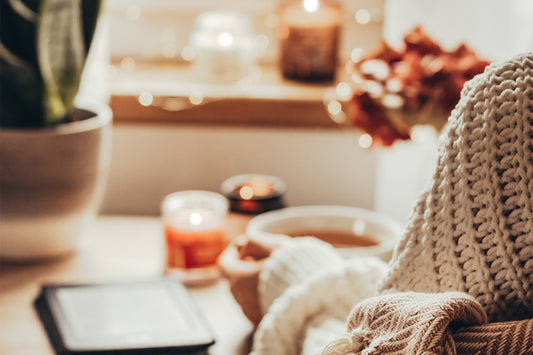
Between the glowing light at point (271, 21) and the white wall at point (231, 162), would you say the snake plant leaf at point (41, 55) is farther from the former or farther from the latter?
the glowing light at point (271, 21)

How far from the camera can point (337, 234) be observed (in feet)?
2.64

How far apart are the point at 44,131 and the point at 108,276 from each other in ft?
0.57

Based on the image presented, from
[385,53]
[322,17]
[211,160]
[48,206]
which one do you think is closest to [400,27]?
[322,17]

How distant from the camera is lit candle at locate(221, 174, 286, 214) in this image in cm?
89

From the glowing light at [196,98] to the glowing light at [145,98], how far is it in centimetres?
5

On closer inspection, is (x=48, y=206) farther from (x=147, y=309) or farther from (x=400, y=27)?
(x=400, y=27)

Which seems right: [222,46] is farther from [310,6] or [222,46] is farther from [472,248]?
[472,248]

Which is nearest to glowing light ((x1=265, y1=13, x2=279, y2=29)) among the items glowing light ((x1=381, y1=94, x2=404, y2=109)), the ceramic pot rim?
the ceramic pot rim

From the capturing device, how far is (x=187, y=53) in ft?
3.96

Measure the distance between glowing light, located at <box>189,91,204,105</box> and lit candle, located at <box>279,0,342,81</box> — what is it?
0.14 meters

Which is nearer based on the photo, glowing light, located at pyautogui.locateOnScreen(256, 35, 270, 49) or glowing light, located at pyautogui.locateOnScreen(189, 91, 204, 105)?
glowing light, located at pyautogui.locateOnScreen(189, 91, 204, 105)

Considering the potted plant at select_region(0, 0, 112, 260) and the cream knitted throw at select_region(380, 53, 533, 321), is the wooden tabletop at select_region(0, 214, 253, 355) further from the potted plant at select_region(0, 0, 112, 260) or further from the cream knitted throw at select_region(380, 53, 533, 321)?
the cream knitted throw at select_region(380, 53, 533, 321)

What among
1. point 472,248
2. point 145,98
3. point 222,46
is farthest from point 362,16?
point 472,248

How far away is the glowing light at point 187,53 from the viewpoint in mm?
1203
